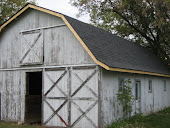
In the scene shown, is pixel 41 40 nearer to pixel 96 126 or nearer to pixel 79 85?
pixel 79 85

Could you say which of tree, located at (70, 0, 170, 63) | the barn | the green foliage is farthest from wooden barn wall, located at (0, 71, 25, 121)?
tree, located at (70, 0, 170, 63)

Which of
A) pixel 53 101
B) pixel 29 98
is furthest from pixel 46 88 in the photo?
pixel 29 98

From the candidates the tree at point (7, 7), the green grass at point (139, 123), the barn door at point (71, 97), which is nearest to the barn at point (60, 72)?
the barn door at point (71, 97)

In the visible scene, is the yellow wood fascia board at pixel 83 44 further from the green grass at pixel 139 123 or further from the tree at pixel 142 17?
the tree at pixel 142 17

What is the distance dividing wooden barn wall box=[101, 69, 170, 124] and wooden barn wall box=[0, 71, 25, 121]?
523 cm

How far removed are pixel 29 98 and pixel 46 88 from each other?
6.16 feet

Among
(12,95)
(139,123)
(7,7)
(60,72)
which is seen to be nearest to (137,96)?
(139,123)

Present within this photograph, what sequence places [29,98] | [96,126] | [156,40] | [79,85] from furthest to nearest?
[156,40] < [29,98] < [79,85] < [96,126]

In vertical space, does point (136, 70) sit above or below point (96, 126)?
above

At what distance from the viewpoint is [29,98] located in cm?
1510

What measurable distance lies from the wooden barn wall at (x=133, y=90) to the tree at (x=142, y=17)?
4.64 meters

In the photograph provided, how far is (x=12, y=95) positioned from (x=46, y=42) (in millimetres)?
4010

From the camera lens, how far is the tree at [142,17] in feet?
68.7

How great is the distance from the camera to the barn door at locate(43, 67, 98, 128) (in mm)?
12133
